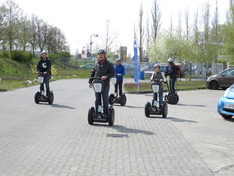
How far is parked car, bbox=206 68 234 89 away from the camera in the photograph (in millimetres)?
28770

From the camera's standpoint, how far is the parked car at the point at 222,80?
1133 inches

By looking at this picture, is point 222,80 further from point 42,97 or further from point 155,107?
point 155,107

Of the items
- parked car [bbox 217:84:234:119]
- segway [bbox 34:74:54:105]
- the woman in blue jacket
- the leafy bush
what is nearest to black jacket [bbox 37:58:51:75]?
segway [bbox 34:74:54:105]

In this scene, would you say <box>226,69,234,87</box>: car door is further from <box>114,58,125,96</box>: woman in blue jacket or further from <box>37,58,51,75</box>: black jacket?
<box>37,58,51,75</box>: black jacket

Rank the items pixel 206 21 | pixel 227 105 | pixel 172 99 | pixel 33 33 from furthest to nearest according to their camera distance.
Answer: pixel 33 33
pixel 206 21
pixel 172 99
pixel 227 105

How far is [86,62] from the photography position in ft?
237

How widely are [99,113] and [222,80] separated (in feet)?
66.1

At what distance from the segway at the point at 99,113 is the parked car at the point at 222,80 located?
19.7 metres

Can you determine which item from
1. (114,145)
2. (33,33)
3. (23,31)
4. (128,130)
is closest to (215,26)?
(23,31)

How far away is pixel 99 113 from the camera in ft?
34.3

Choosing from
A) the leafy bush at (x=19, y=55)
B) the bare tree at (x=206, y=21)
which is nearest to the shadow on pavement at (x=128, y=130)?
the bare tree at (x=206, y=21)

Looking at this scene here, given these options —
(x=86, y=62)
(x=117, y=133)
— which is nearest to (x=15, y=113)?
(x=117, y=133)

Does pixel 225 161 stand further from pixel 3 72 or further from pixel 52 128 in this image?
pixel 3 72

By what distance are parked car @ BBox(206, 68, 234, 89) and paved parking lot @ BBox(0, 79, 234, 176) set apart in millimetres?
16537
